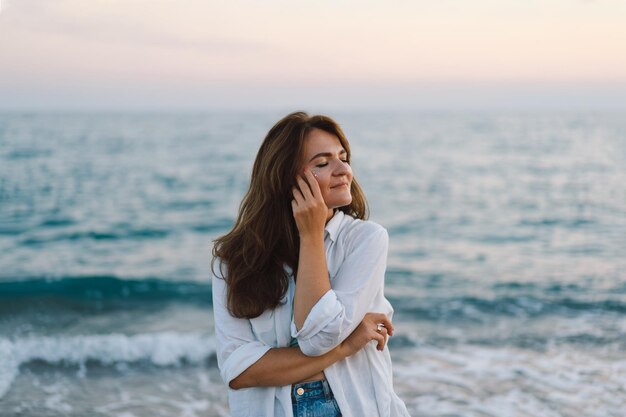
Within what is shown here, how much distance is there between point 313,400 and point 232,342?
400mm

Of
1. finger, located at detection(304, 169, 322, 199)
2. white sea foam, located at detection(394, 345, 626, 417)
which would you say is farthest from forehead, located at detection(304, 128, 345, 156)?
white sea foam, located at detection(394, 345, 626, 417)

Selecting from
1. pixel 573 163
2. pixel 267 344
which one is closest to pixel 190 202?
pixel 267 344

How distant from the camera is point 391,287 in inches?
406

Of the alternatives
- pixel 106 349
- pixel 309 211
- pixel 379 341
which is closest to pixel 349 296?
pixel 379 341

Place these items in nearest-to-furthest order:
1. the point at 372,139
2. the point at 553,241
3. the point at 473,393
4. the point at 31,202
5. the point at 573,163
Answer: the point at 473,393
the point at 553,241
the point at 31,202
the point at 573,163
the point at 372,139

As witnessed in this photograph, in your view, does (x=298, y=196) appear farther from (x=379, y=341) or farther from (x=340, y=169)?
(x=379, y=341)

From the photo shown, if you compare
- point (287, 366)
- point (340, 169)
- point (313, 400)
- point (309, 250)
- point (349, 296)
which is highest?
point (340, 169)

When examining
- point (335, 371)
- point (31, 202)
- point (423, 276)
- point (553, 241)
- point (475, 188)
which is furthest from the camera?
point (475, 188)

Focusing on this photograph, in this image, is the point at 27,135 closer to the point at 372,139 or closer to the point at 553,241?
the point at 372,139

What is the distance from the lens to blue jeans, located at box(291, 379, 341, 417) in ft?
8.57

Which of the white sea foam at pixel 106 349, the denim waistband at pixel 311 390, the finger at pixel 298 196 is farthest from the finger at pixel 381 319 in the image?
the white sea foam at pixel 106 349

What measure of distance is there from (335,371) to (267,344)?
300 mm

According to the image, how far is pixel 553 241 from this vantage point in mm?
13969

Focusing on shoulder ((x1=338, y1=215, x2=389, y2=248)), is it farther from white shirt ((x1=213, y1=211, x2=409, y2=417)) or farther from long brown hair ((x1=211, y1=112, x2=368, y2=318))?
long brown hair ((x1=211, y1=112, x2=368, y2=318))
